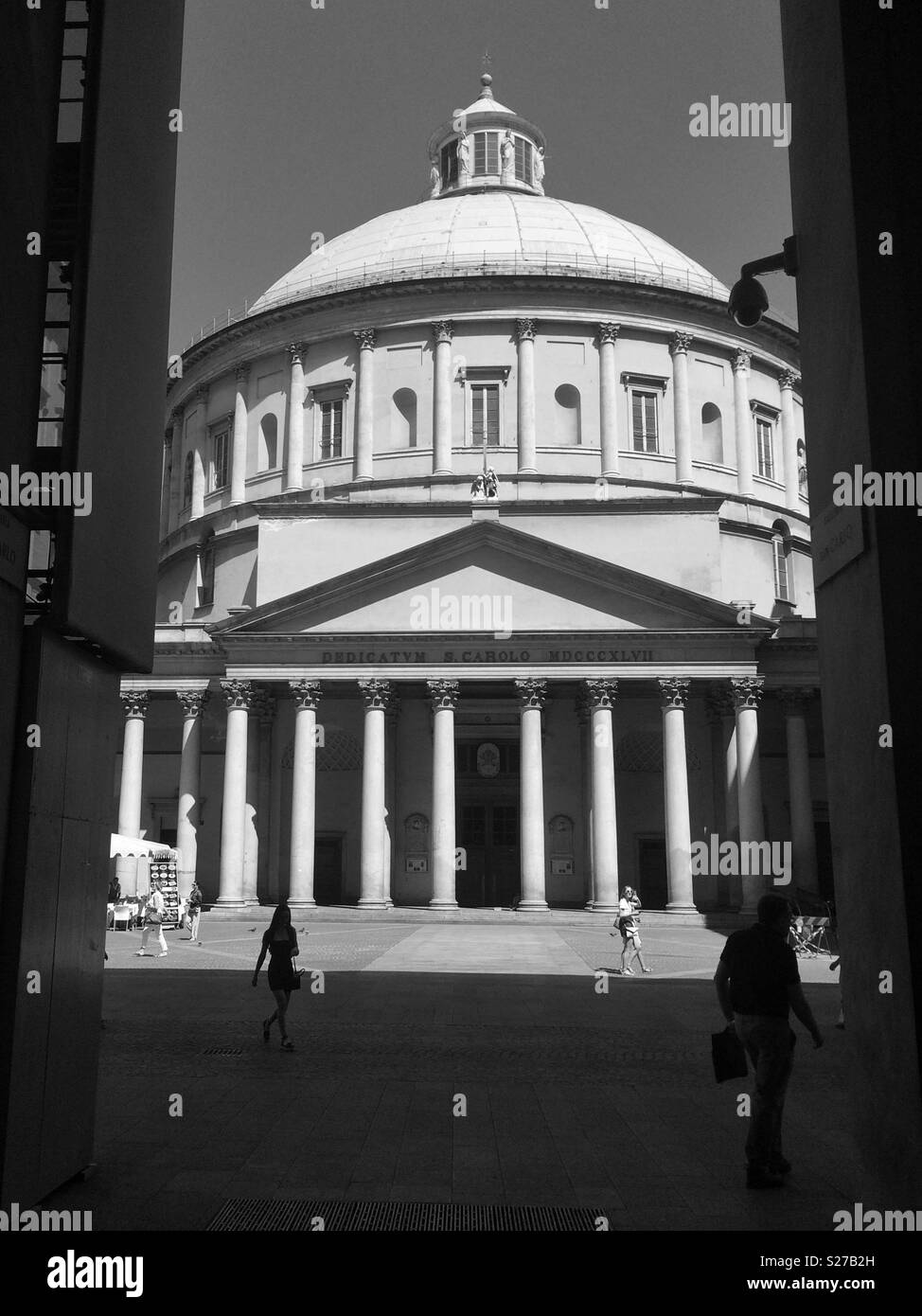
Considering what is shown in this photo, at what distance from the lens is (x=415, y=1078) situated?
38.3 ft

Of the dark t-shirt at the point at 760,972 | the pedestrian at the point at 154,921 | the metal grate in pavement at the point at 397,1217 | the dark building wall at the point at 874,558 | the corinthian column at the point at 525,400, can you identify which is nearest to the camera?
the dark building wall at the point at 874,558

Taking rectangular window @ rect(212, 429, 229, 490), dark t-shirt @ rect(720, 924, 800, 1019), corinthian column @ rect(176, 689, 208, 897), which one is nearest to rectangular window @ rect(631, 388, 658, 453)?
rectangular window @ rect(212, 429, 229, 490)

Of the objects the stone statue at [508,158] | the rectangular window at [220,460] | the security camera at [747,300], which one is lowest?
the security camera at [747,300]

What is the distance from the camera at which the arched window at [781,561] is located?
157 feet

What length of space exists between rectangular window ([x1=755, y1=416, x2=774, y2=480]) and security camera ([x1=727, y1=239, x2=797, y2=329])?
44.8 meters

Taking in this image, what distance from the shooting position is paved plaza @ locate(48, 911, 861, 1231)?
7.73 m

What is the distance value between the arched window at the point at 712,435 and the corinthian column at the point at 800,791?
1530 cm

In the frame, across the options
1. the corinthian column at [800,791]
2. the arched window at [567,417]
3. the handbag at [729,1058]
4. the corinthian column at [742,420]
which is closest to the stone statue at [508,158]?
the corinthian column at [742,420]

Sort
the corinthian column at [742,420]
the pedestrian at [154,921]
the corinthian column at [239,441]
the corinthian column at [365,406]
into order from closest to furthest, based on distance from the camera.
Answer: the pedestrian at [154,921], the corinthian column at [365,406], the corinthian column at [742,420], the corinthian column at [239,441]

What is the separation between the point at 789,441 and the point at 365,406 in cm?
1977

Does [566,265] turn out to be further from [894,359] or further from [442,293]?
[894,359]

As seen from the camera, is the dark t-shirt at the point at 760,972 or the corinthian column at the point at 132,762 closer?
the dark t-shirt at the point at 760,972

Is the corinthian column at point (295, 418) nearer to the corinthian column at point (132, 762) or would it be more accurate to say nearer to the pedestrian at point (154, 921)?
the corinthian column at point (132, 762)
